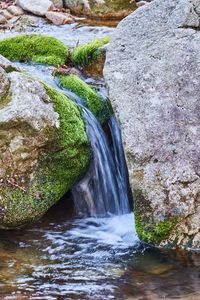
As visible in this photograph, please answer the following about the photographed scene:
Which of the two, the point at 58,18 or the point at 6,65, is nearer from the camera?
the point at 6,65

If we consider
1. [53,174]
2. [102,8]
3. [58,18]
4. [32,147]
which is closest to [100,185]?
[53,174]

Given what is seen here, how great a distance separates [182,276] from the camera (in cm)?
502

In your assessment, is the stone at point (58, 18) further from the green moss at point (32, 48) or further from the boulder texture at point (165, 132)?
the boulder texture at point (165, 132)

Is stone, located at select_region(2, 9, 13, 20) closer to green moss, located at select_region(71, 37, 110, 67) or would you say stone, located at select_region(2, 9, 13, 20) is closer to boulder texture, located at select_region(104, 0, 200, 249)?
green moss, located at select_region(71, 37, 110, 67)

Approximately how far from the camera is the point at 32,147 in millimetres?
5762

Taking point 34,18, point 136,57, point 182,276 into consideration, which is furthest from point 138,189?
point 34,18

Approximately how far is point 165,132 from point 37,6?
1055 cm

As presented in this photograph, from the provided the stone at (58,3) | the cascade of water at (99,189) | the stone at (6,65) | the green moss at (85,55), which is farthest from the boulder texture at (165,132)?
the stone at (58,3)

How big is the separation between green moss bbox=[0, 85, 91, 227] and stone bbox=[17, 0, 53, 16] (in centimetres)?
914

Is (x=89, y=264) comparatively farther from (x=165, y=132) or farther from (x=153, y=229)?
(x=165, y=132)

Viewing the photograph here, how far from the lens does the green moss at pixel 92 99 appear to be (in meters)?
7.07

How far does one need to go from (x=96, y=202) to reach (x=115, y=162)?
1.84ft

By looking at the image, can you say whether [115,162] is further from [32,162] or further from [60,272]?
[60,272]

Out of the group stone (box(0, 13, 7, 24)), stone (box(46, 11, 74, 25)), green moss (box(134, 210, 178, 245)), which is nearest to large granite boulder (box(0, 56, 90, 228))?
green moss (box(134, 210, 178, 245))
